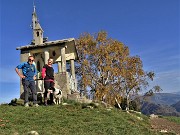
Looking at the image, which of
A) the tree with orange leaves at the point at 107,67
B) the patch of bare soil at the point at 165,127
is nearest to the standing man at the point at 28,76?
the patch of bare soil at the point at 165,127

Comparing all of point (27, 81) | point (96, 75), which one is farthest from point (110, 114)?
point (96, 75)

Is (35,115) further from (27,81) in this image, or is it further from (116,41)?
(116,41)

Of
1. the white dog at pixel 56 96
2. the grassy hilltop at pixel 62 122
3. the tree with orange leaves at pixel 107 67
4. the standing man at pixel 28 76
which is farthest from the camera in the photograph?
the tree with orange leaves at pixel 107 67

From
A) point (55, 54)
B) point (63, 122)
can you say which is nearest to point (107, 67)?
point (55, 54)

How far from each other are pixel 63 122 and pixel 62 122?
41mm

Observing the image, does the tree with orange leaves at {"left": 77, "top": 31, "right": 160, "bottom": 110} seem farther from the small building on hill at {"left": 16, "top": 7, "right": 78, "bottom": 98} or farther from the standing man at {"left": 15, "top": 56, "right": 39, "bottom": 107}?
the standing man at {"left": 15, "top": 56, "right": 39, "bottom": 107}

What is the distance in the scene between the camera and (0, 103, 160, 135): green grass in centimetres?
1106

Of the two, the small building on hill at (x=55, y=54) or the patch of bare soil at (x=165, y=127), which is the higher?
the small building on hill at (x=55, y=54)

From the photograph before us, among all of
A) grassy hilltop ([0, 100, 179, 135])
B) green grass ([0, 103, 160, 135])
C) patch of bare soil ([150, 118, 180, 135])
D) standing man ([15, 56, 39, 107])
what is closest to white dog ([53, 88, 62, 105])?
standing man ([15, 56, 39, 107])

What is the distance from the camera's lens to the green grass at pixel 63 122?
11.1m

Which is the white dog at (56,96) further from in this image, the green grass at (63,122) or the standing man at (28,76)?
the green grass at (63,122)

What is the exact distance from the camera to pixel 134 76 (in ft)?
132

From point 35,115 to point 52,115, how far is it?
75cm

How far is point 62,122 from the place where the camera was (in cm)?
1231
